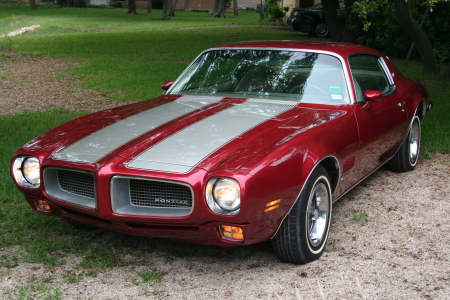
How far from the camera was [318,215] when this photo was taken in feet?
12.5

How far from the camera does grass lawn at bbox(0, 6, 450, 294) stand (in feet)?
13.1

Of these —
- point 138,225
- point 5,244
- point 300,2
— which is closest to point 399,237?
point 138,225

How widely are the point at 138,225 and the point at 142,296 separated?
1.41 ft

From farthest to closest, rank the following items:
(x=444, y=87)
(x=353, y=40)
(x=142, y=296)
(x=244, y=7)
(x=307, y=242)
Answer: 1. (x=244, y=7)
2. (x=353, y=40)
3. (x=444, y=87)
4. (x=307, y=242)
5. (x=142, y=296)

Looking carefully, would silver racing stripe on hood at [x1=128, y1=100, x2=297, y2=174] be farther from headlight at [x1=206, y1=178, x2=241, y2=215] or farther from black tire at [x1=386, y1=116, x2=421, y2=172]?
black tire at [x1=386, y1=116, x2=421, y2=172]

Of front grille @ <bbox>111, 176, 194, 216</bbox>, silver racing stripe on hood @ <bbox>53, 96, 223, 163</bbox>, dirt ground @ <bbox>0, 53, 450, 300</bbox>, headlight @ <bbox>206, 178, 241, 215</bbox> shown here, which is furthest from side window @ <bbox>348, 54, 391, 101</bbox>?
front grille @ <bbox>111, 176, 194, 216</bbox>

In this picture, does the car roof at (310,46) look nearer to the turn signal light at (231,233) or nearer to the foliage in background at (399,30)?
the turn signal light at (231,233)

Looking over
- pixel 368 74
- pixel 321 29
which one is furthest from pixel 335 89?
pixel 321 29

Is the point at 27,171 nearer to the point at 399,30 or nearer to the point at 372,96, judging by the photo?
the point at 372,96

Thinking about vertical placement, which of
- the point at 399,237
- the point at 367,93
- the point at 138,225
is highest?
the point at 367,93

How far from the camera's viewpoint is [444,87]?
10414mm

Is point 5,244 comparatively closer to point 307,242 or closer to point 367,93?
point 307,242

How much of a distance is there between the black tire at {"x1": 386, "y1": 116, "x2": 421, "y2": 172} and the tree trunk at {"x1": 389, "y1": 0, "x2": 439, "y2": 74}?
561cm

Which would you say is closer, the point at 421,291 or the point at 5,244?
the point at 421,291
